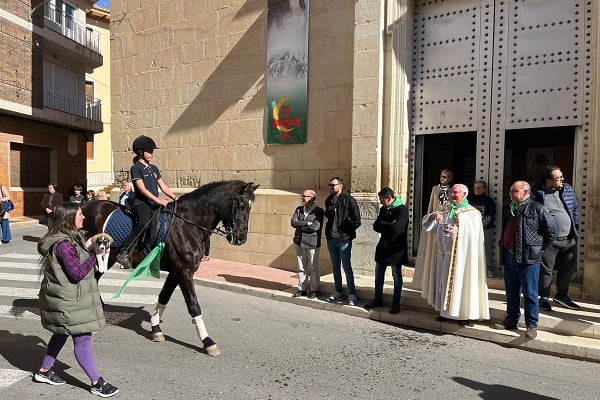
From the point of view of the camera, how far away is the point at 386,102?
8461 millimetres

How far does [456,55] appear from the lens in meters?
7.96

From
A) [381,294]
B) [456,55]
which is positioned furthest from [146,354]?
[456,55]

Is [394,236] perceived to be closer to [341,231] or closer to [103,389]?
[341,231]

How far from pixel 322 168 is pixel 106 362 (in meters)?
5.90

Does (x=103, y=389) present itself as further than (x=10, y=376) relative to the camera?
No

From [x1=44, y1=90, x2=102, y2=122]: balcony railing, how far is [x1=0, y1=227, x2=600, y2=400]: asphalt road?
19.2 metres

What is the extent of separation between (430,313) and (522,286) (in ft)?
4.66

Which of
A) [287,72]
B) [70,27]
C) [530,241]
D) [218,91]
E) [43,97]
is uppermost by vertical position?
[70,27]

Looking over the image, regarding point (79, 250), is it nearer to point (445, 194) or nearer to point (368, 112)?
point (445, 194)

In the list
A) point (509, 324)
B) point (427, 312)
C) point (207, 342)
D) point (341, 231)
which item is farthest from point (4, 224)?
point (509, 324)

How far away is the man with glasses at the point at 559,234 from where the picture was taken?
18.7ft

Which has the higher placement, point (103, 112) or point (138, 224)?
point (103, 112)

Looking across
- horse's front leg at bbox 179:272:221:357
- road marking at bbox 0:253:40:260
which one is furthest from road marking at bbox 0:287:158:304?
road marking at bbox 0:253:40:260

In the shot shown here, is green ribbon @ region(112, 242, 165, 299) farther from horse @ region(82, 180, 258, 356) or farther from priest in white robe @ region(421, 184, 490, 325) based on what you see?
priest in white robe @ region(421, 184, 490, 325)
